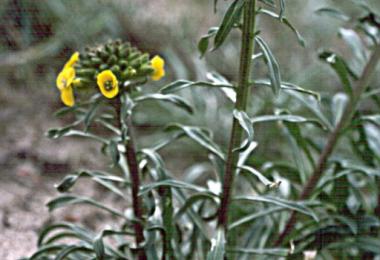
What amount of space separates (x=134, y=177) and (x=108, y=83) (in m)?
0.22

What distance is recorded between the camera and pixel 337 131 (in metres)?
1.35

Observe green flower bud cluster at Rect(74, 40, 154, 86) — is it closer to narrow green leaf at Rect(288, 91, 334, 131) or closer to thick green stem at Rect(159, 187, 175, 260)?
thick green stem at Rect(159, 187, 175, 260)

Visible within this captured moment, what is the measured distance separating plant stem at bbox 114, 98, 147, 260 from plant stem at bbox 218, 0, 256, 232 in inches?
6.8

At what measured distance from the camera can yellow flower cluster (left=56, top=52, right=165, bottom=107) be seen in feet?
3.44

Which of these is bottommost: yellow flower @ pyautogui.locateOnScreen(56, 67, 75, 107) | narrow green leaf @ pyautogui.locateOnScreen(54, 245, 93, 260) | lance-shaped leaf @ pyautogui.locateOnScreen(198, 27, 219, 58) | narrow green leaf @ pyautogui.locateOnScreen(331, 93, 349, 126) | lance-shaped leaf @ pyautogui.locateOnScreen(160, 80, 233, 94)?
narrow green leaf @ pyautogui.locateOnScreen(54, 245, 93, 260)

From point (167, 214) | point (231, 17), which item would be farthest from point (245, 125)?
point (167, 214)

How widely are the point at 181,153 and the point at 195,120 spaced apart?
21 cm

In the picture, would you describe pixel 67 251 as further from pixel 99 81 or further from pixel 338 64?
pixel 338 64

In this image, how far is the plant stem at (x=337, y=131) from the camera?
4.34 ft

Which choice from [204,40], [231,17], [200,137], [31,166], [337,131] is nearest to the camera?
[231,17]

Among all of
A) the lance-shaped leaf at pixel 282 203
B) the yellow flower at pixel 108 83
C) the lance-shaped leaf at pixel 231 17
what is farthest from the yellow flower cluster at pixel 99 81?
the lance-shaped leaf at pixel 282 203

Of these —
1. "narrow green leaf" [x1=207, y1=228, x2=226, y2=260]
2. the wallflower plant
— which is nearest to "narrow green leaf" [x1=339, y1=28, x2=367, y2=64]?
the wallflower plant

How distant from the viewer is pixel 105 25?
7.32 feet

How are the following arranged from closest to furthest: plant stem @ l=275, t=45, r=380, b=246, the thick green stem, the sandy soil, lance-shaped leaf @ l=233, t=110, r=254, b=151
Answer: lance-shaped leaf @ l=233, t=110, r=254, b=151 < the thick green stem < plant stem @ l=275, t=45, r=380, b=246 < the sandy soil
